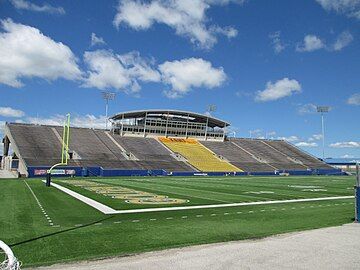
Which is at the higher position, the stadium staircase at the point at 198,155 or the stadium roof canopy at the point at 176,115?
the stadium roof canopy at the point at 176,115

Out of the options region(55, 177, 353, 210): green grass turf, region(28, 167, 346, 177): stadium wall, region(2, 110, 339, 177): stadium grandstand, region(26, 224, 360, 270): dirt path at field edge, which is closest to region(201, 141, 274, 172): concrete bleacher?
region(2, 110, 339, 177): stadium grandstand

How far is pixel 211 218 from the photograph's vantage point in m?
14.3

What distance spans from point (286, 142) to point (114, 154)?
182 feet

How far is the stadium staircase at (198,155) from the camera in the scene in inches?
2766

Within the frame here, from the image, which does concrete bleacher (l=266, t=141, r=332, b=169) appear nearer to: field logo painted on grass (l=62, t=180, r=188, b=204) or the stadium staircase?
the stadium staircase

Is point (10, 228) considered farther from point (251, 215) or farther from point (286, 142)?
point (286, 142)

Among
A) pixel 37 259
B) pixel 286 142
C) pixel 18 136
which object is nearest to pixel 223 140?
pixel 286 142

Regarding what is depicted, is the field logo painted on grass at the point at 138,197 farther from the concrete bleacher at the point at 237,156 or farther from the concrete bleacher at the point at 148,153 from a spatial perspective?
the concrete bleacher at the point at 237,156

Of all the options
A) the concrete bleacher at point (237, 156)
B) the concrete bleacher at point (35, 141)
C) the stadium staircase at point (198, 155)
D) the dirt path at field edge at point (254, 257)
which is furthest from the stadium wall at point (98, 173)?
the dirt path at field edge at point (254, 257)

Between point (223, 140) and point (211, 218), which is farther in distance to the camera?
point (223, 140)

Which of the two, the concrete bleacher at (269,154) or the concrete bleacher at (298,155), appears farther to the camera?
the concrete bleacher at (298,155)

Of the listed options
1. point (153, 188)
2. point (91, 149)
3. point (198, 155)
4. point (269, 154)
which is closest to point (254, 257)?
point (153, 188)

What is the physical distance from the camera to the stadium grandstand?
6056 centimetres

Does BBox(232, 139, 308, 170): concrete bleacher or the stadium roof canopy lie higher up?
the stadium roof canopy
